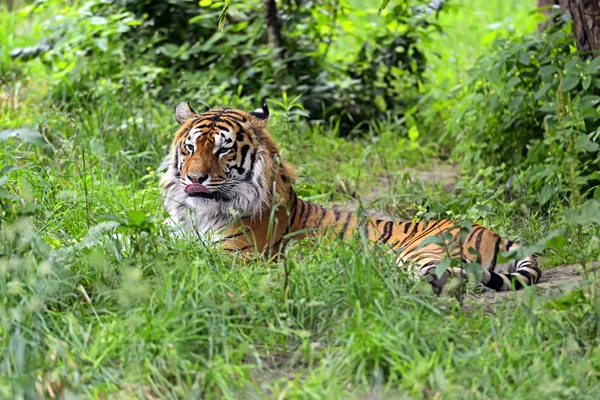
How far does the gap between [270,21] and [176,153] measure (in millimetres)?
2868

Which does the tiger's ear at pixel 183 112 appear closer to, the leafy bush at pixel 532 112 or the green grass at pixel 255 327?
the green grass at pixel 255 327

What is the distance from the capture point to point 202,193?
491 cm

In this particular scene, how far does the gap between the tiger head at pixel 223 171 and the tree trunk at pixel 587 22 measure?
210cm

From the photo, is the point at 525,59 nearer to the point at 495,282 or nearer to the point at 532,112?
the point at 532,112

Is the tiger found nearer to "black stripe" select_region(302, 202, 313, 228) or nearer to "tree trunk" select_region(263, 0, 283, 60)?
"black stripe" select_region(302, 202, 313, 228)

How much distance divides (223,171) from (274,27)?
305 cm

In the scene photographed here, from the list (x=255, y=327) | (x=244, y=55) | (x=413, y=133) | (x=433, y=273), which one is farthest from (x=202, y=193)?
(x=244, y=55)

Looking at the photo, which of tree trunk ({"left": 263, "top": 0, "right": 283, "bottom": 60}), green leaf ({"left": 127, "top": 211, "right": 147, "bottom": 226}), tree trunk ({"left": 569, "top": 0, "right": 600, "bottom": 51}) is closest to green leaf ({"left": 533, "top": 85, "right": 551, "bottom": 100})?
tree trunk ({"left": 569, "top": 0, "right": 600, "bottom": 51})

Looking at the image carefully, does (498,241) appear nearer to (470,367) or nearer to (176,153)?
(470,367)

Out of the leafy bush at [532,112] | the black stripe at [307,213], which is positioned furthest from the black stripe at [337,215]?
the leafy bush at [532,112]

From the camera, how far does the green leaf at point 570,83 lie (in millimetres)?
5344

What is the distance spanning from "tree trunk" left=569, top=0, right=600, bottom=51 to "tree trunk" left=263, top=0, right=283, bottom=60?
2678 millimetres

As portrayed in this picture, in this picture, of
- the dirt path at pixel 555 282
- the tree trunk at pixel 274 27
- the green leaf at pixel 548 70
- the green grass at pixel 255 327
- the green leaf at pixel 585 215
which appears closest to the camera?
the green grass at pixel 255 327

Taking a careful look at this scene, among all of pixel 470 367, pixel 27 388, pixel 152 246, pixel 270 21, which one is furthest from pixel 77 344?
pixel 270 21
